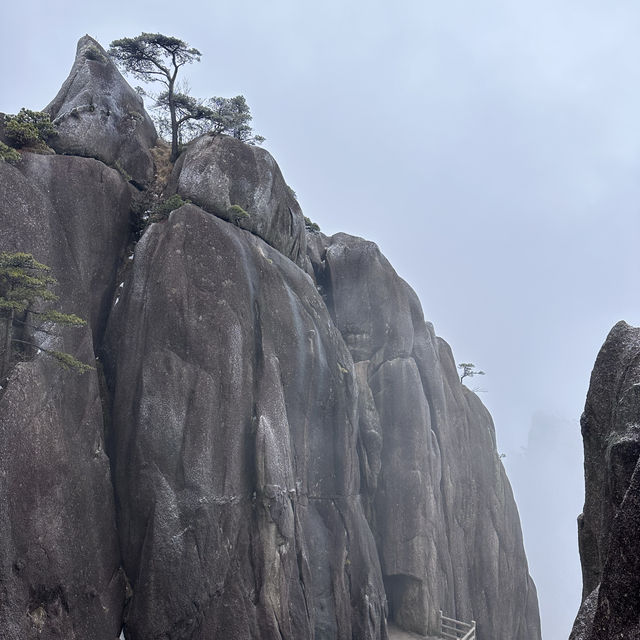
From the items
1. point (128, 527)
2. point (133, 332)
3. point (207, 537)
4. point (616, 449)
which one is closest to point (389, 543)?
point (207, 537)

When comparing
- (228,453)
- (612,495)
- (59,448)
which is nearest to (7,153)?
(59,448)

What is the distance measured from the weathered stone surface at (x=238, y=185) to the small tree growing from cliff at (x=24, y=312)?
9.07 metres

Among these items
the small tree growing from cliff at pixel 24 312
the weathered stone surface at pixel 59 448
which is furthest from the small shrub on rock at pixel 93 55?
the small tree growing from cliff at pixel 24 312

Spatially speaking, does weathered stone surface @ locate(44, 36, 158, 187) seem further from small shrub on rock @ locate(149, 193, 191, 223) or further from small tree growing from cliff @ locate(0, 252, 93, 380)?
small tree growing from cliff @ locate(0, 252, 93, 380)

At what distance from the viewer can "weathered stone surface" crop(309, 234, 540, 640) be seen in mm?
31422

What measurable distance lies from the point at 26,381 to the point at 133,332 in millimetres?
4933

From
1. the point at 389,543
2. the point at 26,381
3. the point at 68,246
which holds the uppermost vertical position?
the point at 68,246

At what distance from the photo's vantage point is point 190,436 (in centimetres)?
1964

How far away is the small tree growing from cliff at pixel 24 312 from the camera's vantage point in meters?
16.1

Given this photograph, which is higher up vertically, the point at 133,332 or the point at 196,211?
the point at 196,211

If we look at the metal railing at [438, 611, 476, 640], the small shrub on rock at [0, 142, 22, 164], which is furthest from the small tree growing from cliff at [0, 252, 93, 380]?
the metal railing at [438, 611, 476, 640]

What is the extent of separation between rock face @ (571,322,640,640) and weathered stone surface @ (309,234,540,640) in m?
21.7

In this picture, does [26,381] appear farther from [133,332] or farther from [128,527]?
[128,527]

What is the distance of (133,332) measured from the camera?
20.8 metres
